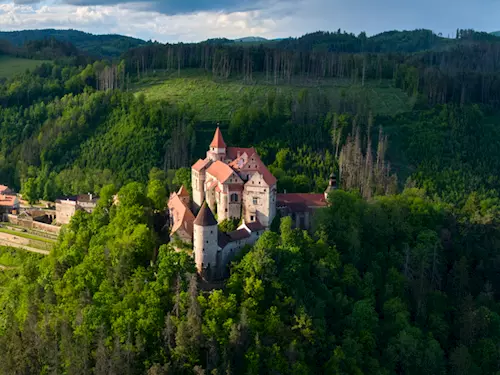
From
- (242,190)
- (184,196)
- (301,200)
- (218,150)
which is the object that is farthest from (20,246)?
(301,200)

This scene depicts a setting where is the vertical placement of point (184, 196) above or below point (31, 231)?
above

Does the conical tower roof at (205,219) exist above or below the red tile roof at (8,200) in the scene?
above

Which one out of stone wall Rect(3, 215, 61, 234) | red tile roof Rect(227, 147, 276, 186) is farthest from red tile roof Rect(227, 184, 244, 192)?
stone wall Rect(3, 215, 61, 234)

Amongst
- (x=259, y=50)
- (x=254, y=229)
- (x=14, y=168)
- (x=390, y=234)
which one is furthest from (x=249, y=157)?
(x=259, y=50)

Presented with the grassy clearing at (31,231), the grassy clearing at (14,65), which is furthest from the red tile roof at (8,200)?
the grassy clearing at (14,65)

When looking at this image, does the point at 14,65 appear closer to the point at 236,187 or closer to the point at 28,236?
the point at 28,236

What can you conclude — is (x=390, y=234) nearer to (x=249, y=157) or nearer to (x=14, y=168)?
(x=249, y=157)

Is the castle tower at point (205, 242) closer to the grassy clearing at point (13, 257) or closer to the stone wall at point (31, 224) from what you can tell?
the grassy clearing at point (13, 257)
